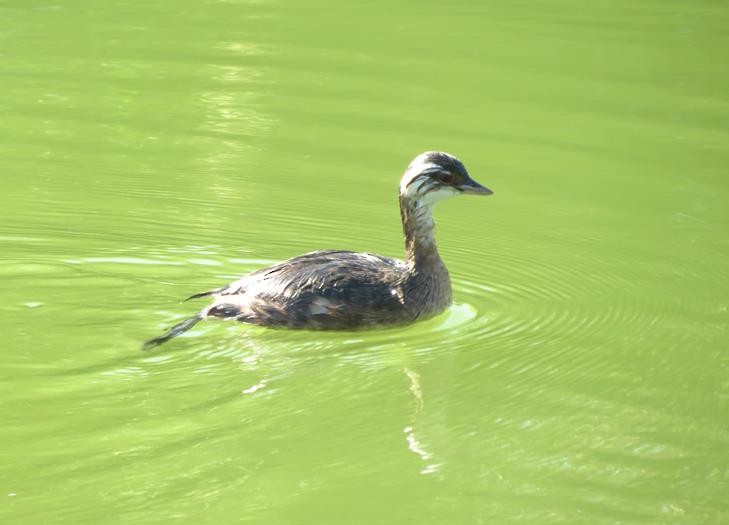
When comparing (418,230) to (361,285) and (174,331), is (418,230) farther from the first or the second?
(174,331)

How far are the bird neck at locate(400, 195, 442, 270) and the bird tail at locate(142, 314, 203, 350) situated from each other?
4.99ft

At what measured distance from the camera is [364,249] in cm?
1055

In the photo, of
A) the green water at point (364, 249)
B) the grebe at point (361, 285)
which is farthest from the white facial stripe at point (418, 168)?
the green water at point (364, 249)

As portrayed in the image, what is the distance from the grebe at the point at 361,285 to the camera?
29.0 feet

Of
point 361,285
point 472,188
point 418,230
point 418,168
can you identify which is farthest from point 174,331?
point 472,188

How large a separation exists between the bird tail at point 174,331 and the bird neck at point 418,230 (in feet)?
4.99

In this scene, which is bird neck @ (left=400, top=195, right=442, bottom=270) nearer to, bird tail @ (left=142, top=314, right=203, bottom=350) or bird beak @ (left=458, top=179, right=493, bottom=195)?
bird beak @ (left=458, top=179, right=493, bottom=195)

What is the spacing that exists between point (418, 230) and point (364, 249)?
1046 mm

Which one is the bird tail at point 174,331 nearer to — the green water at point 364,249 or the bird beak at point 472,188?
the green water at point 364,249

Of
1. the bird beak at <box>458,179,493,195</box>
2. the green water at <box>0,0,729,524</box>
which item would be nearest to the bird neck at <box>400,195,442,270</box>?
the bird beak at <box>458,179,493,195</box>

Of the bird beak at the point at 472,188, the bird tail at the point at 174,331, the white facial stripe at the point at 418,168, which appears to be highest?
the white facial stripe at the point at 418,168

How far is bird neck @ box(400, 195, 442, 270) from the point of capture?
31.2 ft

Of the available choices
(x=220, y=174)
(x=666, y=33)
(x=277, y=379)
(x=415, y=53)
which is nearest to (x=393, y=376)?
(x=277, y=379)

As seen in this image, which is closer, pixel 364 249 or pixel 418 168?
pixel 418 168
